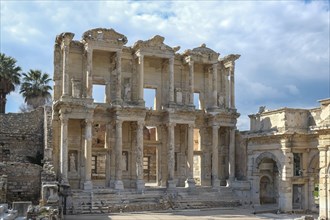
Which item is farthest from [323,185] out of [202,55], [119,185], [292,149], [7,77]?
[7,77]

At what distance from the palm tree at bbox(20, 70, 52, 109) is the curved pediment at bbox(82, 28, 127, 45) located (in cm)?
1619

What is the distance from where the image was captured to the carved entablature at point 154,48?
109 feet

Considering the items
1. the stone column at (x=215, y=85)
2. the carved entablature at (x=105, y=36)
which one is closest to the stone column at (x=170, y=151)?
the stone column at (x=215, y=85)

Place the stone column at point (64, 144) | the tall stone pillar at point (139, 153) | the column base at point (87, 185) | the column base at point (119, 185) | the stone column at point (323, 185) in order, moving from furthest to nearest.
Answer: the tall stone pillar at point (139, 153) → the column base at point (119, 185) → the stone column at point (64, 144) → the column base at point (87, 185) → the stone column at point (323, 185)

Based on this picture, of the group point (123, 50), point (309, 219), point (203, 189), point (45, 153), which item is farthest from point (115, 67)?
point (309, 219)

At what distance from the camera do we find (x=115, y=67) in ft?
108

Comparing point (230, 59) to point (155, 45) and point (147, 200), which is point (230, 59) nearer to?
point (155, 45)

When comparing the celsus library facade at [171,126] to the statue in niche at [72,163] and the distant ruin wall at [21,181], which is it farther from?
the distant ruin wall at [21,181]

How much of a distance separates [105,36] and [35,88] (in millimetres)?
16813

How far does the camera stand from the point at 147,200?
30781 millimetres

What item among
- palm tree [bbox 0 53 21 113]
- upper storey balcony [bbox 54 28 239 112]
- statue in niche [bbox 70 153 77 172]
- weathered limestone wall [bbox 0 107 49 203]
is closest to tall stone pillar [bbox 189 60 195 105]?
upper storey balcony [bbox 54 28 239 112]

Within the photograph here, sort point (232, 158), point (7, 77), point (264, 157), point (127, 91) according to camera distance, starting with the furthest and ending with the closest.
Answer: point (7, 77) → point (232, 158) → point (127, 91) → point (264, 157)

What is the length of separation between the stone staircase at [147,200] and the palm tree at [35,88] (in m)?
18.9

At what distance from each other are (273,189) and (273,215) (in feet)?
24.3
